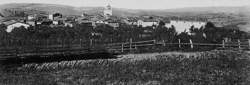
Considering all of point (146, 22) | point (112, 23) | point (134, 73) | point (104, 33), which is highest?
point (134, 73)

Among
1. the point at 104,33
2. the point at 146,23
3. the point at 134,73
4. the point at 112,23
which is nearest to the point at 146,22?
the point at 146,23

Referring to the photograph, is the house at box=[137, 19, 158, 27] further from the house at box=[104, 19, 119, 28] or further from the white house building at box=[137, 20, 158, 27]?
the house at box=[104, 19, 119, 28]

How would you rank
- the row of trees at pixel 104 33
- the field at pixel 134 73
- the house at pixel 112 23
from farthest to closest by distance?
the house at pixel 112 23 → the row of trees at pixel 104 33 → the field at pixel 134 73

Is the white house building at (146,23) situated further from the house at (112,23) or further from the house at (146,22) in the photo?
the house at (112,23)

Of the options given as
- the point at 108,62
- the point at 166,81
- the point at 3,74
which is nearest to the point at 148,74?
the point at 166,81

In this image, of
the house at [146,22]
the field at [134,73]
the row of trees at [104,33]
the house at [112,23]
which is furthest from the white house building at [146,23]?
the field at [134,73]

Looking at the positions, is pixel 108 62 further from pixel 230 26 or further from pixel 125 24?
pixel 230 26

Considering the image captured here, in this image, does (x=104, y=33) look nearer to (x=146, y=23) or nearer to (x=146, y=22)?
(x=146, y=23)

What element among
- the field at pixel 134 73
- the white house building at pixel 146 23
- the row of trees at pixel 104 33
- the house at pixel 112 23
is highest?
the field at pixel 134 73

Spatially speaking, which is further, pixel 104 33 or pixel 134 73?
pixel 104 33
